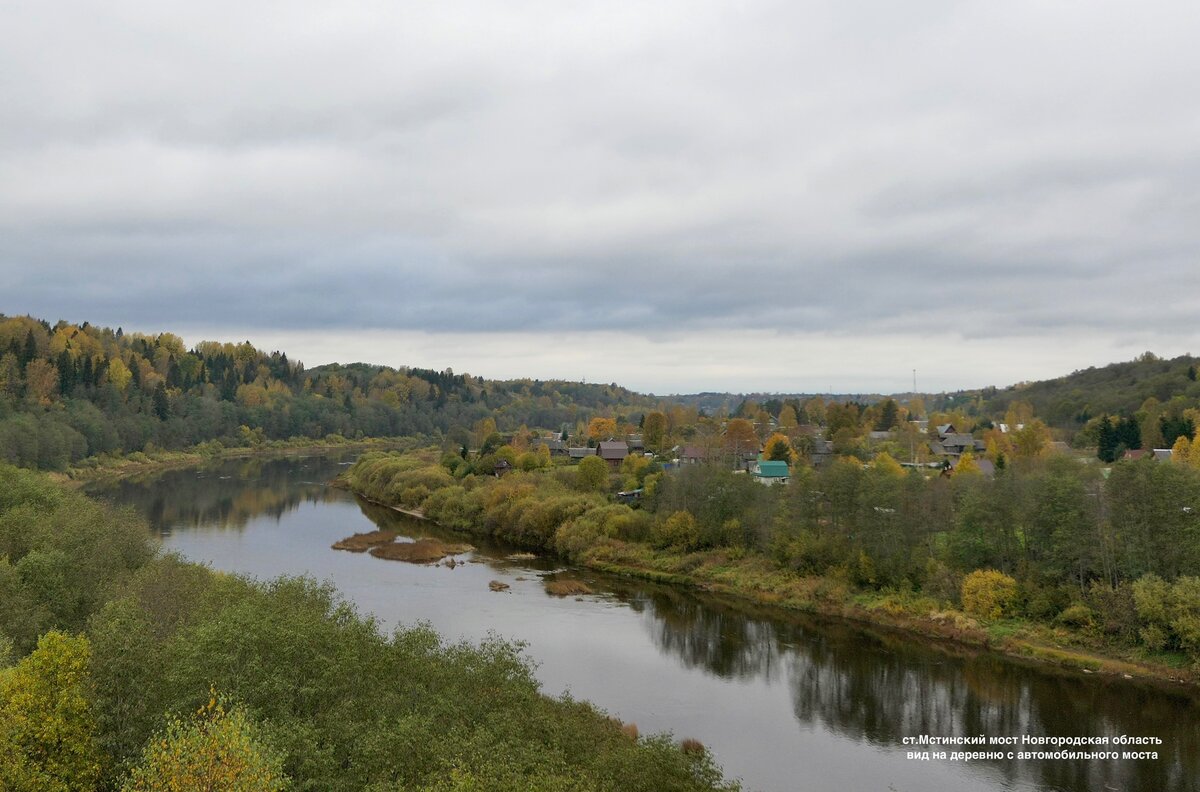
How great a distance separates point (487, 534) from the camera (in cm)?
6278

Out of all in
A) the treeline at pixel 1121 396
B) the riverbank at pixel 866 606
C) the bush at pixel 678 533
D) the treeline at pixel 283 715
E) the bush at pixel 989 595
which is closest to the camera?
the treeline at pixel 283 715

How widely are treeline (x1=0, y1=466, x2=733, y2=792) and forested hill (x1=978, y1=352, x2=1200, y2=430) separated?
8473cm

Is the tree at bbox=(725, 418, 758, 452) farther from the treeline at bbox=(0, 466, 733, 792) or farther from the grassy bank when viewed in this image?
the treeline at bbox=(0, 466, 733, 792)

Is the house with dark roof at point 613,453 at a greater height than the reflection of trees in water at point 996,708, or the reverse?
the house with dark roof at point 613,453

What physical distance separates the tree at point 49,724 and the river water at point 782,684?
52.9 ft

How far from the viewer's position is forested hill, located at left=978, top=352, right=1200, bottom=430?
92.3 m

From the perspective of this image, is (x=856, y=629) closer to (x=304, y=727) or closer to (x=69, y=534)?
(x=304, y=727)

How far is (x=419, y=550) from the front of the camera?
5428cm

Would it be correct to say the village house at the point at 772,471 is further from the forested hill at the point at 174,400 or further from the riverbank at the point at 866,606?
the forested hill at the point at 174,400

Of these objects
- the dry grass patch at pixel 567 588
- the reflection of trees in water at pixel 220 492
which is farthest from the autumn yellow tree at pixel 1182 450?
the reflection of trees in water at pixel 220 492

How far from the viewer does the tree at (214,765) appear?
12.1 meters

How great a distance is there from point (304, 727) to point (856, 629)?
1152 inches

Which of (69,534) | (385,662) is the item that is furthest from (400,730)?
(69,534)

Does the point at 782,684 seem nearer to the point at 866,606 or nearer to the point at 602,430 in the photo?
the point at 866,606
